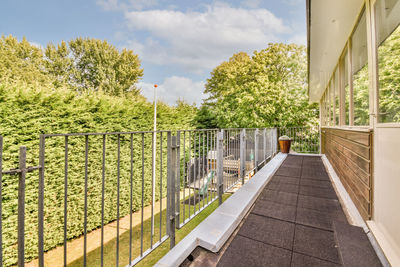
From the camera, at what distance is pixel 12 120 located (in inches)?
134

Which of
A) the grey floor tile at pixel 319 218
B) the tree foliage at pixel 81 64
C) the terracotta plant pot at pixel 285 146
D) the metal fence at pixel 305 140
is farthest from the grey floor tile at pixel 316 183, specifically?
the tree foliage at pixel 81 64

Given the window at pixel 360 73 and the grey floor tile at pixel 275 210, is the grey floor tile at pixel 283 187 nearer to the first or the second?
the grey floor tile at pixel 275 210

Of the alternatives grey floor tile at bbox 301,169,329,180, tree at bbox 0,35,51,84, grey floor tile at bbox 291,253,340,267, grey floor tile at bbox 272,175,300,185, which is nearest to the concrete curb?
grey floor tile at bbox 291,253,340,267

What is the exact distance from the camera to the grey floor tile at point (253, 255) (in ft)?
5.51

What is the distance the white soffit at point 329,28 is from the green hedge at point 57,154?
15.9 ft

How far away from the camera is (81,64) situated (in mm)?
22062

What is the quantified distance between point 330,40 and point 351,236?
12.1ft

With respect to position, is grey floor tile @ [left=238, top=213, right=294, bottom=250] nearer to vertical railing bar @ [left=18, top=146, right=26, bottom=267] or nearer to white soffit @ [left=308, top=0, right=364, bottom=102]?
vertical railing bar @ [left=18, top=146, right=26, bottom=267]

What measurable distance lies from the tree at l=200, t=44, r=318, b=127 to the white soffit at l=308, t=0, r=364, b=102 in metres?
6.86

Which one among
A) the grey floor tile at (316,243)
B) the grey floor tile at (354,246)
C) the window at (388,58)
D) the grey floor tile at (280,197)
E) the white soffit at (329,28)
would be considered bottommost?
the grey floor tile at (316,243)

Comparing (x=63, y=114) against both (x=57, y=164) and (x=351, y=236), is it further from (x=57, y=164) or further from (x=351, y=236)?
(x=351, y=236)

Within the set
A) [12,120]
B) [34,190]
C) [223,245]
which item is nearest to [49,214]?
[34,190]

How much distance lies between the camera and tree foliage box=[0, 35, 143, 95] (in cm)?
1806

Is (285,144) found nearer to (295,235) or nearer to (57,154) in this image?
(295,235)
